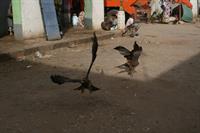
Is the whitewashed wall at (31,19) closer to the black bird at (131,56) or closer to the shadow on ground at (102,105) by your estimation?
the shadow on ground at (102,105)

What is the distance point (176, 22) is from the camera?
18453 mm

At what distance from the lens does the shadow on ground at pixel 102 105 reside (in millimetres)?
5355

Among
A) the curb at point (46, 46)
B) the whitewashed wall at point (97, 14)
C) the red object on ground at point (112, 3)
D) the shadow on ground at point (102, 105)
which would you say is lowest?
the shadow on ground at point (102, 105)

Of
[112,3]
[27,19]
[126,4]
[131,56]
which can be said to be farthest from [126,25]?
[131,56]

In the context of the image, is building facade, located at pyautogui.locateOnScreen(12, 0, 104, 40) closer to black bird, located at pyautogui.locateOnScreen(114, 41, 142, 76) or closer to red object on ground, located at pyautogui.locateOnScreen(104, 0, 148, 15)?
black bird, located at pyautogui.locateOnScreen(114, 41, 142, 76)

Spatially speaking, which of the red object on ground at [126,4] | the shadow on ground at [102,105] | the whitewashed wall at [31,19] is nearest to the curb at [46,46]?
the whitewashed wall at [31,19]

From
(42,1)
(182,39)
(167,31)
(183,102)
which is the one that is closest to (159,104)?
(183,102)

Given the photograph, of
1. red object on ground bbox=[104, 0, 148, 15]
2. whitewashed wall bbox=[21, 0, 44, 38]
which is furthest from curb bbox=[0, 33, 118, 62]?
red object on ground bbox=[104, 0, 148, 15]

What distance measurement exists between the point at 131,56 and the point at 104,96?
2.84 ft

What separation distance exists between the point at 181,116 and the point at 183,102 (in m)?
0.67

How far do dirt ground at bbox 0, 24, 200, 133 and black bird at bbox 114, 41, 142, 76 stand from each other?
147 millimetres

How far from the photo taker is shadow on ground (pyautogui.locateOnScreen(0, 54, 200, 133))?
5355 mm

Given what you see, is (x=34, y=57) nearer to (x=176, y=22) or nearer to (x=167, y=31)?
(x=167, y=31)

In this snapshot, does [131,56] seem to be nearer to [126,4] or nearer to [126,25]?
[126,25]
